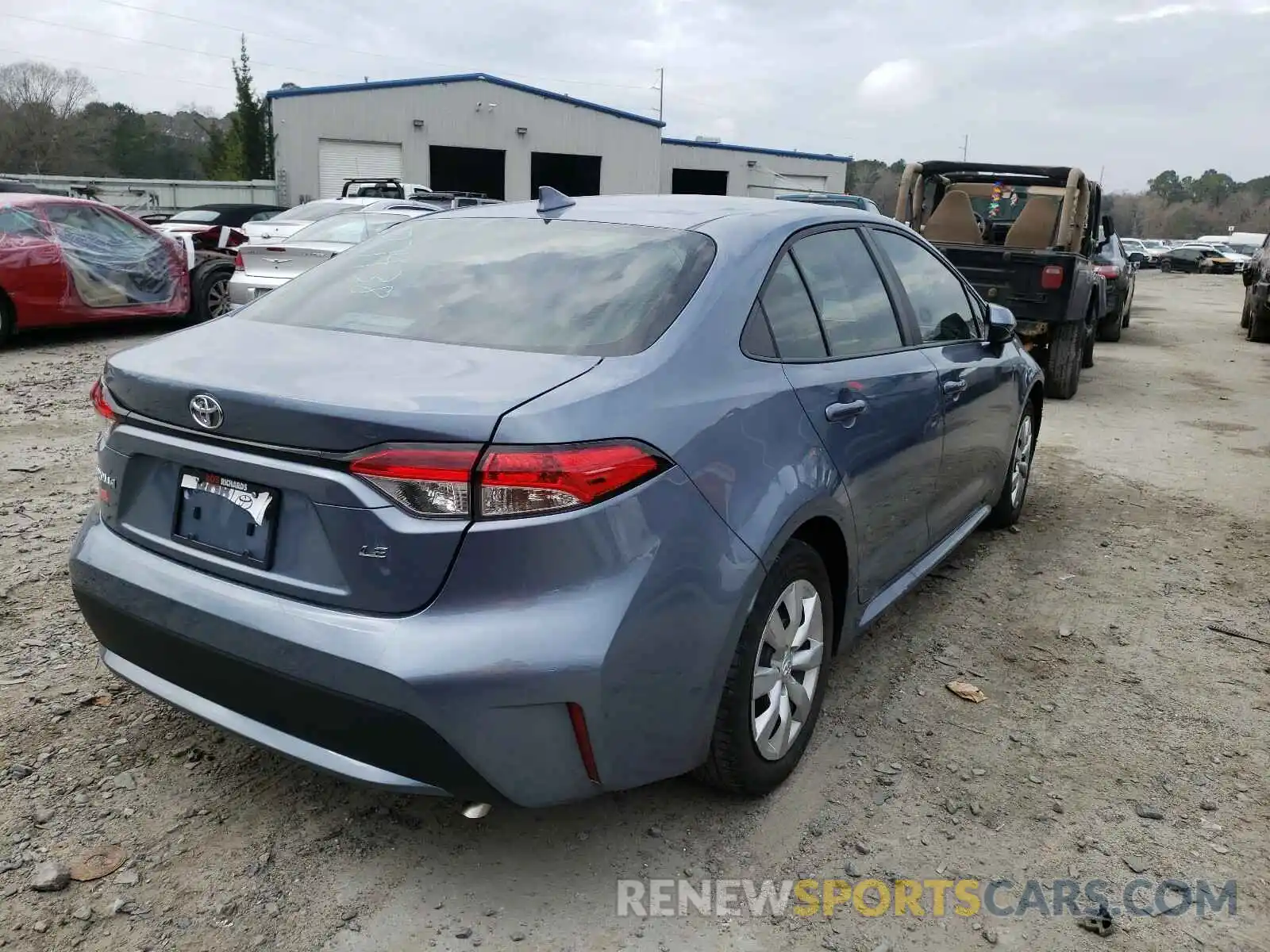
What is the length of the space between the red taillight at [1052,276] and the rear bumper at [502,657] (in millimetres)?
7345

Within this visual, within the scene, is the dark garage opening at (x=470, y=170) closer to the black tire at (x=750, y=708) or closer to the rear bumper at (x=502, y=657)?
the black tire at (x=750, y=708)

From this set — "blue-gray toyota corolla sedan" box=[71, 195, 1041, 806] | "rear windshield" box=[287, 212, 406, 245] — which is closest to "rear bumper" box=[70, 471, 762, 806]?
"blue-gray toyota corolla sedan" box=[71, 195, 1041, 806]

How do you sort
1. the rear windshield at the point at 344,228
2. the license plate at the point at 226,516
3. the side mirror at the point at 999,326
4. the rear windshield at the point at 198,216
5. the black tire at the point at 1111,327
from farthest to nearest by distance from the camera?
the rear windshield at the point at 198,216 → the black tire at the point at 1111,327 → the rear windshield at the point at 344,228 → the side mirror at the point at 999,326 → the license plate at the point at 226,516

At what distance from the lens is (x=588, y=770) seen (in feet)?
7.36

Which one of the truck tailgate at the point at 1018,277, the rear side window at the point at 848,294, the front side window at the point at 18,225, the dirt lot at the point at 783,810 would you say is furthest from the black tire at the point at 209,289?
the rear side window at the point at 848,294

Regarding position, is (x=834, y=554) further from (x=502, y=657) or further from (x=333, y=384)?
(x=333, y=384)

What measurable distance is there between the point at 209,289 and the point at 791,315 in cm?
958

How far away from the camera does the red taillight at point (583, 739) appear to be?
7.04 ft

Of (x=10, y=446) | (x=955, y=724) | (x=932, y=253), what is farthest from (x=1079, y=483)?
(x=10, y=446)

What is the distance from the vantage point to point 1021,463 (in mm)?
5266

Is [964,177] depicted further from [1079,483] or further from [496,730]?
[496,730]

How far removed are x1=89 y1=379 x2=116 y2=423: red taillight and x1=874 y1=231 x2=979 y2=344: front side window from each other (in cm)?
262

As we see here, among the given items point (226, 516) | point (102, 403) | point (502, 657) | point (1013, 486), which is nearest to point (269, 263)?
point (1013, 486)

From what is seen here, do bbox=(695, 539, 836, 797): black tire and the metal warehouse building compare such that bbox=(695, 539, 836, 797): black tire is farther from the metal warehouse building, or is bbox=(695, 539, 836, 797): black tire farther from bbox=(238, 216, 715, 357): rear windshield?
the metal warehouse building
